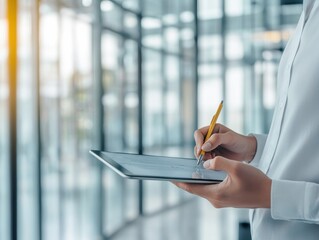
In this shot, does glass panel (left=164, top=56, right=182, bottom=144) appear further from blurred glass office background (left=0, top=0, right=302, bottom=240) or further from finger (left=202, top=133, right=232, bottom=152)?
finger (left=202, top=133, right=232, bottom=152)

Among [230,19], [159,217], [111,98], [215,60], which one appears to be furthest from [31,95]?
[230,19]

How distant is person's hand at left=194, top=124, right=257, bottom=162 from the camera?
1.09 meters

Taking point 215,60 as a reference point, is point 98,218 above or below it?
below

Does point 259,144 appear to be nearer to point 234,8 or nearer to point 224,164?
point 224,164

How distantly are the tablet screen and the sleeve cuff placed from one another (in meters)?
0.12

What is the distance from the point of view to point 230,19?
8180 mm

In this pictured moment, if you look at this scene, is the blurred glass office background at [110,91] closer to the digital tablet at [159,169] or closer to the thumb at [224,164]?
the digital tablet at [159,169]

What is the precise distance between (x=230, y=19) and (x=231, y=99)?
1.53 metres

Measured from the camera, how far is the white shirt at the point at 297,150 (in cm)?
79

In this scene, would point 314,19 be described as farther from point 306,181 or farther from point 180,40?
point 180,40

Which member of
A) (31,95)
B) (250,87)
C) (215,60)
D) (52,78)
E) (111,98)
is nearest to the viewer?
(31,95)

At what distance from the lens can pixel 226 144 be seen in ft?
3.74

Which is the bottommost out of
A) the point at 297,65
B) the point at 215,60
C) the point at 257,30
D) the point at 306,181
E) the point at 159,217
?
the point at 159,217

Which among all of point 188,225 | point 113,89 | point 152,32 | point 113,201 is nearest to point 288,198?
point 188,225
